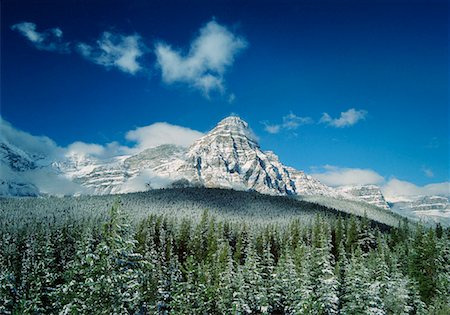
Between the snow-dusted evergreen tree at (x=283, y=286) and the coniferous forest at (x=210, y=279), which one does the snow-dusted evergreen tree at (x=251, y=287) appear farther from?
the snow-dusted evergreen tree at (x=283, y=286)

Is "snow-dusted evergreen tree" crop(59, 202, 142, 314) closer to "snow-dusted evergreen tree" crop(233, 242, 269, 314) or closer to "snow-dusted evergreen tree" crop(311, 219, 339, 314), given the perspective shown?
Answer: "snow-dusted evergreen tree" crop(311, 219, 339, 314)

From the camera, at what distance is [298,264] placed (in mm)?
74875

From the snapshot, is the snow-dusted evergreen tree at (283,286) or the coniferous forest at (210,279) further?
the snow-dusted evergreen tree at (283,286)

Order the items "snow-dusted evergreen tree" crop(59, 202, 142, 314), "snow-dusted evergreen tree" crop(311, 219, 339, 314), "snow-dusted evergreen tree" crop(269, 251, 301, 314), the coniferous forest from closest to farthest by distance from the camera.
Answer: "snow-dusted evergreen tree" crop(59, 202, 142, 314) < the coniferous forest < "snow-dusted evergreen tree" crop(311, 219, 339, 314) < "snow-dusted evergreen tree" crop(269, 251, 301, 314)

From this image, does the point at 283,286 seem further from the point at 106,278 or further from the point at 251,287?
the point at 106,278

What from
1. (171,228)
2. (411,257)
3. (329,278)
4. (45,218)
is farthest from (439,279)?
(45,218)

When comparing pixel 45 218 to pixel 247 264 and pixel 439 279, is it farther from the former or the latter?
pixel 439 279

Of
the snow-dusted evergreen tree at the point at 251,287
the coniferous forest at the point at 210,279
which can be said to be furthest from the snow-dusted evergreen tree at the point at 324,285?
the snow-dusted evergreen tree at the point at 251,287


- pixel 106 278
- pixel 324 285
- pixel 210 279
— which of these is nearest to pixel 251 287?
pixel 210 279

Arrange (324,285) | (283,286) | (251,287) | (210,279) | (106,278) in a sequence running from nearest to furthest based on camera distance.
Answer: (106,278) < (324,285) < (251,287) < (210,279) < (283,286)

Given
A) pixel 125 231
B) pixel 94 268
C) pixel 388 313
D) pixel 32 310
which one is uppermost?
pixel 125 231

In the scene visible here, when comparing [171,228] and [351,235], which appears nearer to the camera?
[351,235]

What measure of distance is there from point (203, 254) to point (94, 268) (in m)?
97.1

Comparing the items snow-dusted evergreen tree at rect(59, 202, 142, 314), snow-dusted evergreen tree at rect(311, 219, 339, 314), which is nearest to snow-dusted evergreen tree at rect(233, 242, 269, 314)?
snow-dusted evergreen tree at rect(311, 219, 339, 314)
